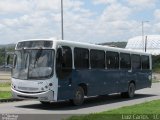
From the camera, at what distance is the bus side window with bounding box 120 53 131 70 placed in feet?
78.3

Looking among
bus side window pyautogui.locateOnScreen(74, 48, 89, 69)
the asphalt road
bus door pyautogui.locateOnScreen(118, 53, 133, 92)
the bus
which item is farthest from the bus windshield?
bus door pyautogui.locateOnScreen(118, 53, 133, 92)

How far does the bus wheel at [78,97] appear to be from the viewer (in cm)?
1910

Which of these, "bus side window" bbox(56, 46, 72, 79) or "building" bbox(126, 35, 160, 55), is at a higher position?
"building" bbox(126, 35, 160, 55)

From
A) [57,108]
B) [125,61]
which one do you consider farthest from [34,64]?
[125,61]

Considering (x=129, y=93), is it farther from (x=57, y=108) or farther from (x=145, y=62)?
(x=57, y=108)

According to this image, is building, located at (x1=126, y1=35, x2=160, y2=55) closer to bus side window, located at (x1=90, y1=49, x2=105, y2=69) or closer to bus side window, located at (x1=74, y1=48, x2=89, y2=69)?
bus side window, located at (x1=90, y1=49, x2=105, y2=69)

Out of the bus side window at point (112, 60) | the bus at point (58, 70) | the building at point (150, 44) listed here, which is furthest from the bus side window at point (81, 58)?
the building at point (150, 44)

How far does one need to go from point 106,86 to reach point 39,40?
512 cm

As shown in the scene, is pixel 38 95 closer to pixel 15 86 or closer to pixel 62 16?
pixel 15 86

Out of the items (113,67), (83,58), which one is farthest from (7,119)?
(113,67)

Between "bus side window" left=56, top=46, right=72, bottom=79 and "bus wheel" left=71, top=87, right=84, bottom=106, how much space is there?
1.19 metres

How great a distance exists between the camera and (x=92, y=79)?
808 inches

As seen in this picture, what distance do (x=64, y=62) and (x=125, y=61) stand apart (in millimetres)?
7023

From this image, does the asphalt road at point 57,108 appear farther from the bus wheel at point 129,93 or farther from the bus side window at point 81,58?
the bus side window at point 81,58
